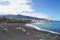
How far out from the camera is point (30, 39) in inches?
494

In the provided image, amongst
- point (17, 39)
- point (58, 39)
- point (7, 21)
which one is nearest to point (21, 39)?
point (17, 39)

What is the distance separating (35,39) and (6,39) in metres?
1.94

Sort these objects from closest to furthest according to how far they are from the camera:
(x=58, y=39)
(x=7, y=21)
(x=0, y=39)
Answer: (x=0, y=39) → (x=58, y=39) → (x=7, y=21)

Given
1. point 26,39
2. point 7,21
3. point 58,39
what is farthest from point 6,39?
point 7,21

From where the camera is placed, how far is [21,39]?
12.3 m

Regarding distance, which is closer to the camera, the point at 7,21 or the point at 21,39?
the point at 21,39

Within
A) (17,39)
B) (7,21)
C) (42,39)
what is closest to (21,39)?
(17,39)

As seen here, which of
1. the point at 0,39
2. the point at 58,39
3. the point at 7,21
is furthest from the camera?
the point at 7,21

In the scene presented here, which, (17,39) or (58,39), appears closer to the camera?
(17,39)

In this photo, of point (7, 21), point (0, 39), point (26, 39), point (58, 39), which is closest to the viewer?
point (0, 39)

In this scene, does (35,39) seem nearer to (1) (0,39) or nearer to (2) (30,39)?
(2) (30,39)

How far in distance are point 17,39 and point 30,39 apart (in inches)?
36.8

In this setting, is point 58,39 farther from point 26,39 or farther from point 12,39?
point 12,39

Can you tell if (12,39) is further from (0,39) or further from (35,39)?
(35,39)
